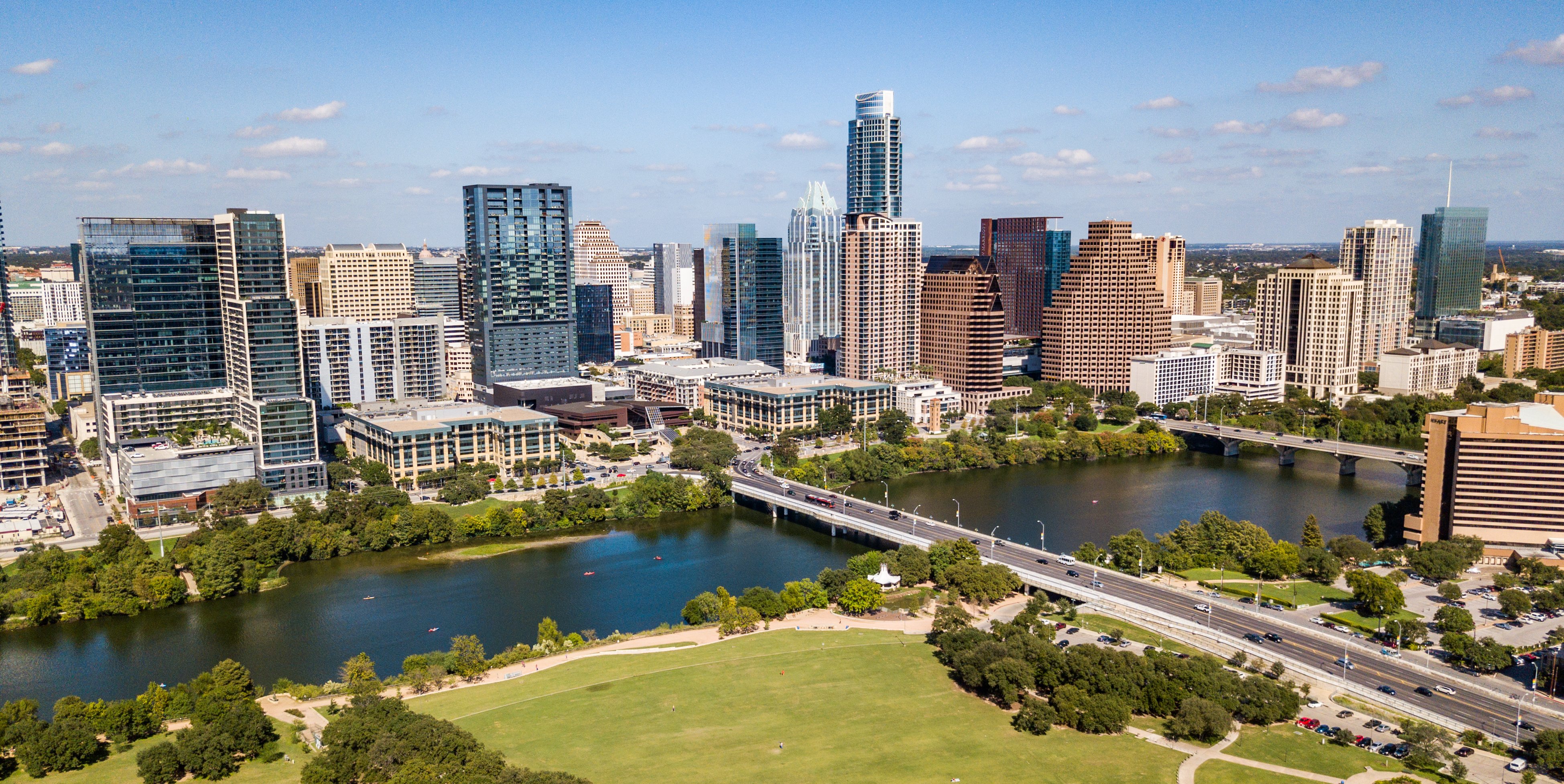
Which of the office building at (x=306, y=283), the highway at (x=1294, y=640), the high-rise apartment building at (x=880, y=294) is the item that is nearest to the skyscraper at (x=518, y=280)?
the office building at (x=306, y=283)

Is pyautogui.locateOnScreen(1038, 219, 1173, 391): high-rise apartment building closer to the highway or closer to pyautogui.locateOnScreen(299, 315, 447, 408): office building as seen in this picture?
the highway

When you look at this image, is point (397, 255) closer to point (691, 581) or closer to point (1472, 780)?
point (691, 581)

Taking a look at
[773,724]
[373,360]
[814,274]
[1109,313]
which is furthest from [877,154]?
[773,724]

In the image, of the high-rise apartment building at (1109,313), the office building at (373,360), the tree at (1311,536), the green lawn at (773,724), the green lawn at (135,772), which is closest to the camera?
the green lawn at (135,772)

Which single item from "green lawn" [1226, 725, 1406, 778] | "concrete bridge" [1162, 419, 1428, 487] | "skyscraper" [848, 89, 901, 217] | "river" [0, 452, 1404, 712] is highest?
"skyscraper" [848, 89, 901, 217]

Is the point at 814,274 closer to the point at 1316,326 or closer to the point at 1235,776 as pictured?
the point at 1316,326

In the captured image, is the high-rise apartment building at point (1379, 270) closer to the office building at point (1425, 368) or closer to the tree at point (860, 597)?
the office building at point (1425, 368)

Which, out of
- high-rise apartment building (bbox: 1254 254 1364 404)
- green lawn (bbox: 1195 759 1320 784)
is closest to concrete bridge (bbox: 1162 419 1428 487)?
high-rise apartment building (bbox: 1254 254 1364 404)
